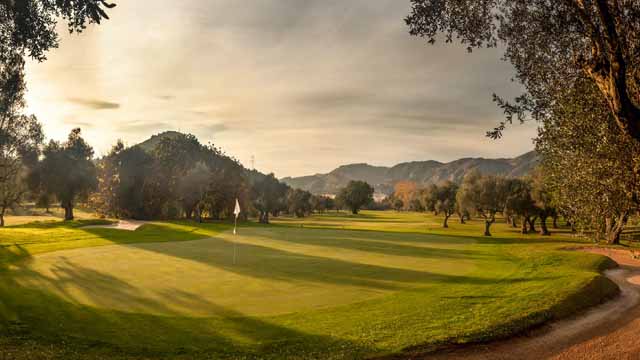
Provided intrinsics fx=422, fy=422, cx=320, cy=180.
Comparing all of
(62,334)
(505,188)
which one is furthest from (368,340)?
(505,188)

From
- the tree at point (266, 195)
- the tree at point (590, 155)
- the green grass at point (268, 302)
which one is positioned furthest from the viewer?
the tree at point (266, 195)

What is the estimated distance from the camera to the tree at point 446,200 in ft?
285

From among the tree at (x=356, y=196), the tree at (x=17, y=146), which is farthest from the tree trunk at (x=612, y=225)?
the tree at (x=356, y=196)

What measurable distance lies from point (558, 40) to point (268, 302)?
533 inches

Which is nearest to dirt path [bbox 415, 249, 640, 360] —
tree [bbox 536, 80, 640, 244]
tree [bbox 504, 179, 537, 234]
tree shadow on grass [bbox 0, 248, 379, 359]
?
tree shadow on grass [bbox 0, 248, 379, 359]

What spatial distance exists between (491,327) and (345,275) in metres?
9.25

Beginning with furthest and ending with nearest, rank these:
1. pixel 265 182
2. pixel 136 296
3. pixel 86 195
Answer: pixel 265 182
pixel 86 195
pixel 136 296

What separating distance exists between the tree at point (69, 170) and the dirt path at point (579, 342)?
7900 centimetres

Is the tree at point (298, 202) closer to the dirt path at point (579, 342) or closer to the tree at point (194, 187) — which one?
the tree at point (194, 187)

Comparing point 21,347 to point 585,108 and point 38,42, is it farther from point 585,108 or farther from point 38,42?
point 585,108

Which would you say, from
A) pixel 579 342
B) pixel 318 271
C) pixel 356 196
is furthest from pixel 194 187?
pixel 356 196

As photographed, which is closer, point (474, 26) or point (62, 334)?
point (62, 334)

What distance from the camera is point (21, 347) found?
11266mm

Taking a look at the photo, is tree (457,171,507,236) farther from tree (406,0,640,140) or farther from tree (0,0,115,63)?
tree (0,0,115,63)
